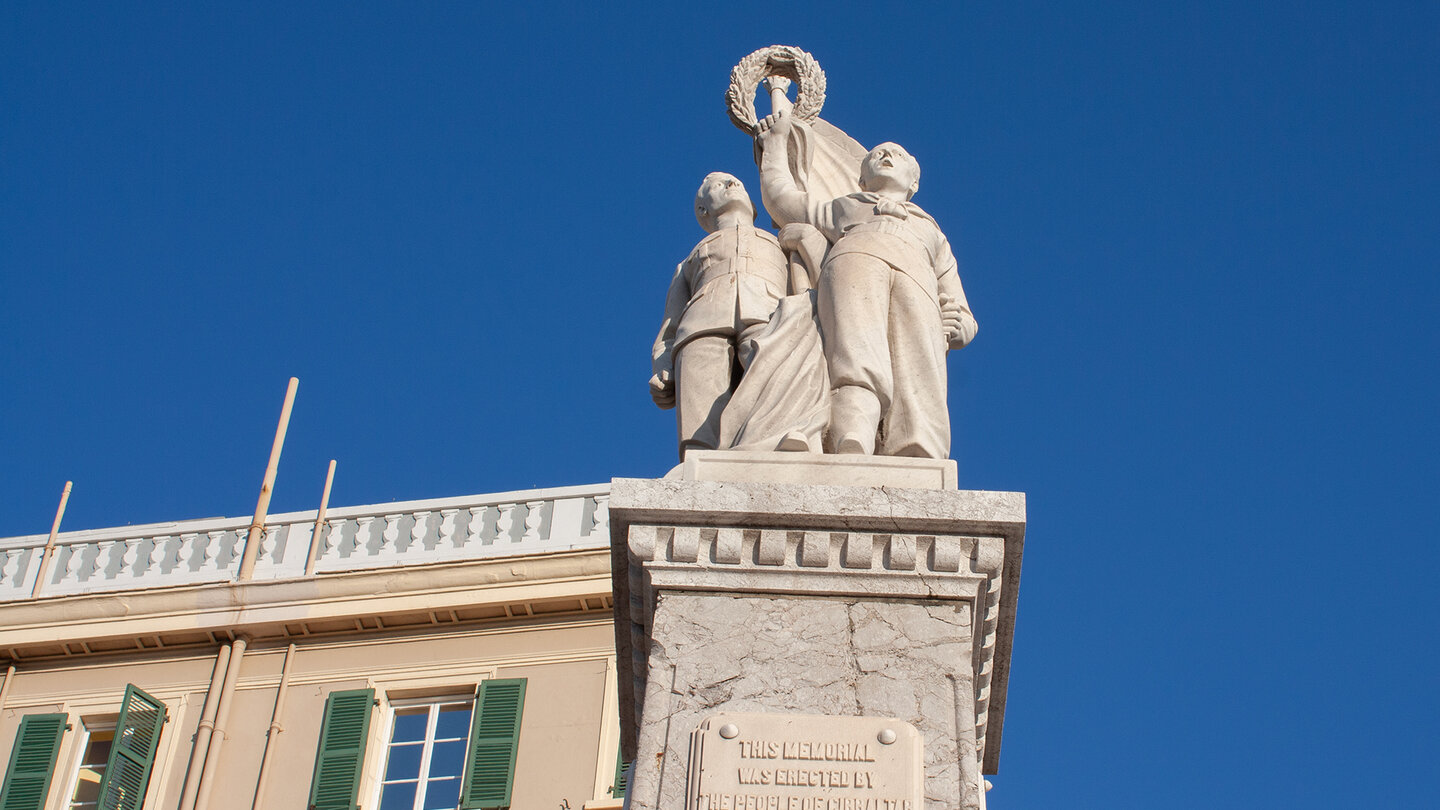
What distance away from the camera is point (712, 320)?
232 inches

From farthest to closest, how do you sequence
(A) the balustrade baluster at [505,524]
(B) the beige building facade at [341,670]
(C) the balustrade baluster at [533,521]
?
(A) the balustrade baluster at [505,524]
(C) the balustrade baluster at [533,521]
(B) the beige building facade at [341,670]

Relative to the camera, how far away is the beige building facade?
→ 1534cm

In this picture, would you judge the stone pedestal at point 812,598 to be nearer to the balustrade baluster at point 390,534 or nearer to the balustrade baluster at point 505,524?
the balustrade baluster at point 505,524

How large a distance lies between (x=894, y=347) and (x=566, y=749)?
403 inches

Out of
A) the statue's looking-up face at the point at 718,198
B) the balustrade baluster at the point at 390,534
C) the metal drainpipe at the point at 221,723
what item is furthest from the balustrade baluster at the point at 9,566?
the statue's looking-up face at the point at 718,198

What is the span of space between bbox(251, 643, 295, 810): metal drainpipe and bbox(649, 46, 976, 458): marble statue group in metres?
10.7

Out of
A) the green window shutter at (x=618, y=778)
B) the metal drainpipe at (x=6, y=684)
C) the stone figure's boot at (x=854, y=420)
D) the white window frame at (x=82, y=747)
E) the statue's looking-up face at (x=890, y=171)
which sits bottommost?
the stone figure's boot at (x=854, y=420)

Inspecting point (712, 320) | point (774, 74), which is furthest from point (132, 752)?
point (712, 320)

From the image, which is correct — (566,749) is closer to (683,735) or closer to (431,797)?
(431,797)

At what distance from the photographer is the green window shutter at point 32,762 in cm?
1612

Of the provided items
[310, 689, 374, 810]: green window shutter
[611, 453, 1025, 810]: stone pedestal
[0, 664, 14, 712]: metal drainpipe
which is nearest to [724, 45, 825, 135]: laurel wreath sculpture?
[611, 453, 1025, 810]: stone pedestal

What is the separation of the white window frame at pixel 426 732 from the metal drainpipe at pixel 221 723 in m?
1.58

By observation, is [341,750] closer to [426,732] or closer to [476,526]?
[426,732]

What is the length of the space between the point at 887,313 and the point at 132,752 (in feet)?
41.0
